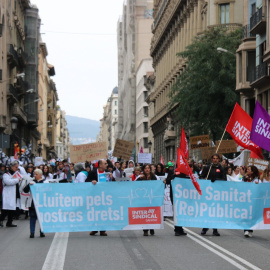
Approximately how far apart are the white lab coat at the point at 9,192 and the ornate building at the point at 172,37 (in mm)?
33446

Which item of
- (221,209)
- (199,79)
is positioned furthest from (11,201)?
(199,79)

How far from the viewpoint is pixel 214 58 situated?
43.8m

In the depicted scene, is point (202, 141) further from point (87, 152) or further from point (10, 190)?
point (10, 190)

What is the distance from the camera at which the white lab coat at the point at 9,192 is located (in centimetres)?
Result: 1973

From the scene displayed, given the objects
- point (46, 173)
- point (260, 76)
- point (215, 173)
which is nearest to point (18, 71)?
point (260, 76)

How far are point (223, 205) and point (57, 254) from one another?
16.1ft

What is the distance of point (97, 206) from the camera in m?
16.3

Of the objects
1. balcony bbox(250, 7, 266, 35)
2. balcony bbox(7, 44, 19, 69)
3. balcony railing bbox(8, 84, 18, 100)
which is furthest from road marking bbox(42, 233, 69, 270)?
balcony bbox(7, 44, 19, 69)

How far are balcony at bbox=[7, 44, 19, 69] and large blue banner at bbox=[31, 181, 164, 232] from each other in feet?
137

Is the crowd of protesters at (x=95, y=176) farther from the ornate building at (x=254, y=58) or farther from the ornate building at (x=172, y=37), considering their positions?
the ornate building at (x=172, y=37)

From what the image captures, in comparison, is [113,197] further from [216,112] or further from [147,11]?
[147,11]

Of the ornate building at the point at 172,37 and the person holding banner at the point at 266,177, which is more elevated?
the ornate building at the point at 172,37

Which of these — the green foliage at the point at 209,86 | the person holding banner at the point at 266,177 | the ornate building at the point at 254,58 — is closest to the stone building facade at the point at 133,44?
the green foliage at the point at 209,86

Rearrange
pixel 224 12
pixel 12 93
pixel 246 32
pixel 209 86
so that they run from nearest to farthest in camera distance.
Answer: pixel 209 86 < pixel 246 32 < pixel 224 12 < pixel 12 93
